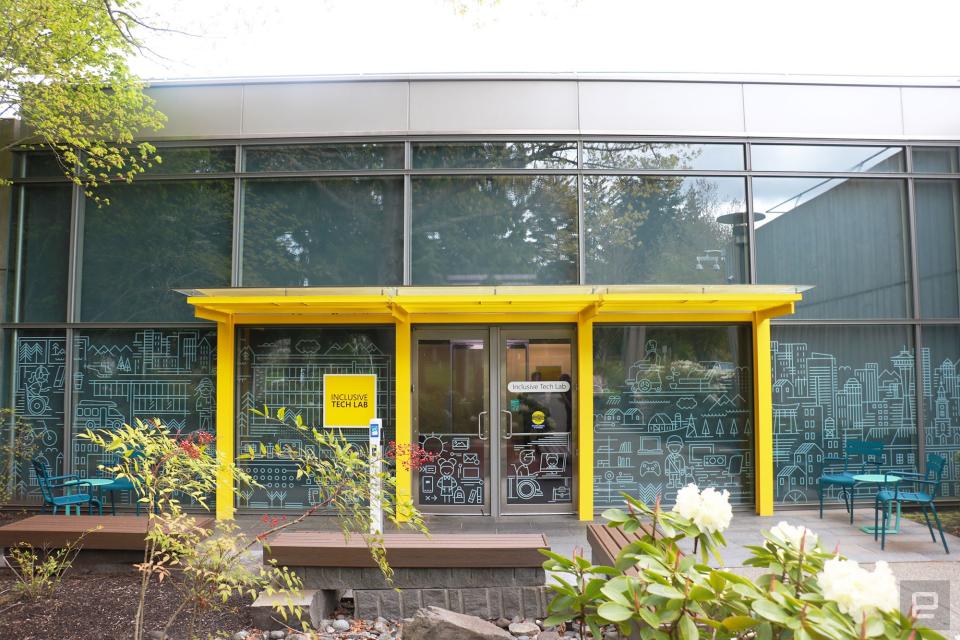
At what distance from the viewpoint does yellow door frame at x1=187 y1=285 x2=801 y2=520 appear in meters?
7.00

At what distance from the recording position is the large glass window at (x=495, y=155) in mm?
7941

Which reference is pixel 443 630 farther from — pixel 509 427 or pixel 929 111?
pixel 929 111

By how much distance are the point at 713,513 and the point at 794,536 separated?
260 millimetres

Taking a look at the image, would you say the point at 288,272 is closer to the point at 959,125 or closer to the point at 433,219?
the point at 433,219

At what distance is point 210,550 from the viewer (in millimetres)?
3250

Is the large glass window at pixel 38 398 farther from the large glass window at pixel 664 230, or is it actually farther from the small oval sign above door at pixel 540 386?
the large glass window at pixel 664 230

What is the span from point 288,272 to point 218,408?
6.23ft

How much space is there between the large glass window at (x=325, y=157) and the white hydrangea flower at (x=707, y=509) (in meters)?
6.77

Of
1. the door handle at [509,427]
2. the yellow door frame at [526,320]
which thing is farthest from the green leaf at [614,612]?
the door handle at [509,427]

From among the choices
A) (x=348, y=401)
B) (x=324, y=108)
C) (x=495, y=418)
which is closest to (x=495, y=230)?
(x=495, y=418)

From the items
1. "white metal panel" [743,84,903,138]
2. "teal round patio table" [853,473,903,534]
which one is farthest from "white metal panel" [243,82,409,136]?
"teal round patio table" [853,473,903,534]

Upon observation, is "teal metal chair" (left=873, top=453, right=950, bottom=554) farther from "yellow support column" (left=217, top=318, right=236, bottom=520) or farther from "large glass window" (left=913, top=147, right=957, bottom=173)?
"yellow support column" (left=217, top=318, right=236, bottom=520)

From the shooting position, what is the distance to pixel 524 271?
7.82 meters

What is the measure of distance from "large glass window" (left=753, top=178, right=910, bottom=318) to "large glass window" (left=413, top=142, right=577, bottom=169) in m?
2.61
